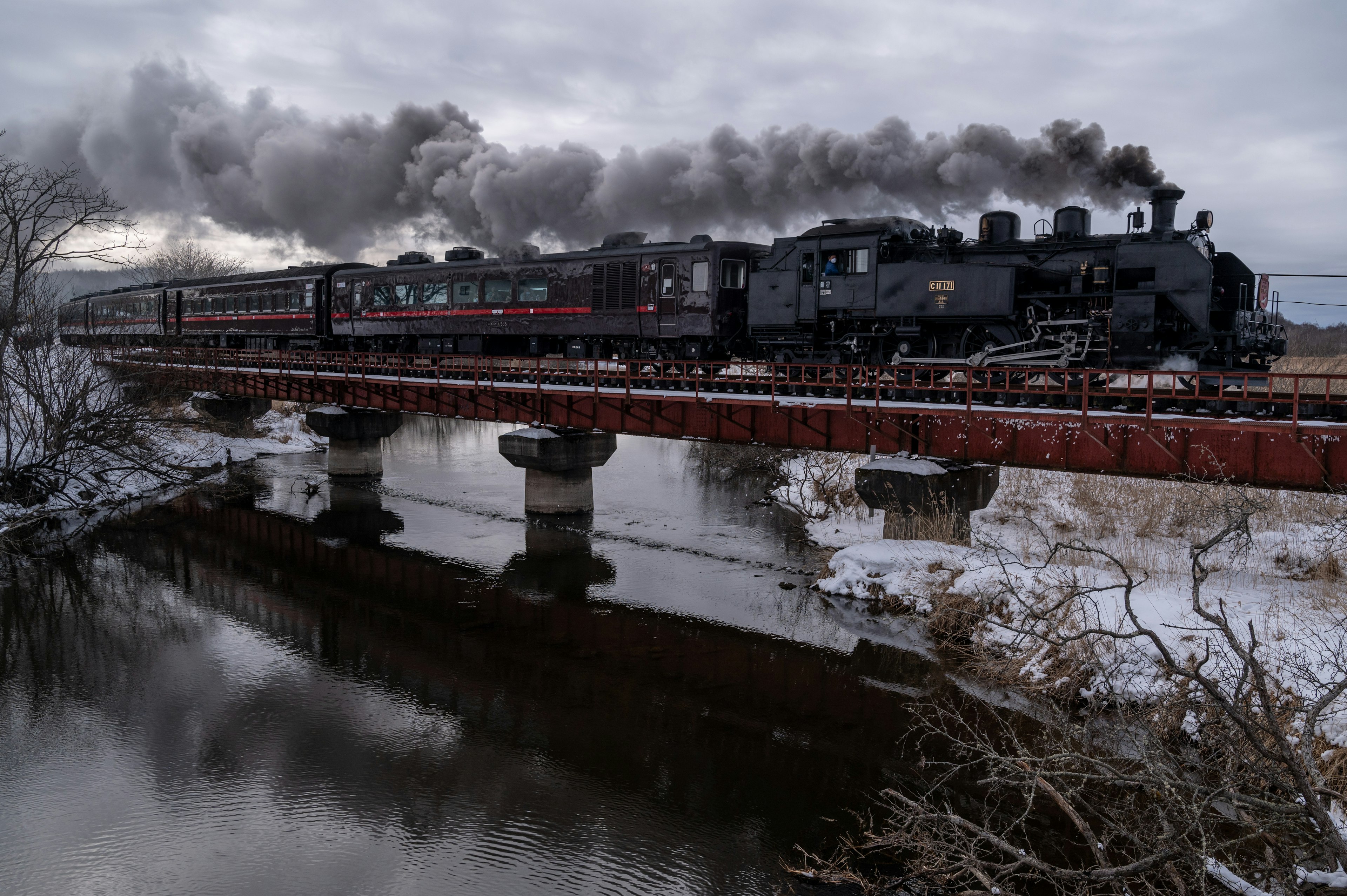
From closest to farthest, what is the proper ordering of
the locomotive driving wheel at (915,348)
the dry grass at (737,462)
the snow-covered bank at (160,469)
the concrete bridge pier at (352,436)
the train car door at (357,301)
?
the locomotive driving wheel at (915,348) < the snow-covered bank at (160,469) < the train car door at (357,301) < the concrete bridge pier at (352,436) < the dry grass at (737,462)

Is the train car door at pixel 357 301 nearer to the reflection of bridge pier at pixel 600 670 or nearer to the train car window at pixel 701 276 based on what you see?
the reflection of bridge pier at pixel 600 670

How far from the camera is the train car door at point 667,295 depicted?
20.6 metres

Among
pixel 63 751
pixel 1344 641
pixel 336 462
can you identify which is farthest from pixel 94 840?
pixel 336 462

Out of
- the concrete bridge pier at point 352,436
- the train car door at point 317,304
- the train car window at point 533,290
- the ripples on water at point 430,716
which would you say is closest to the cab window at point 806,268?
the ripples on water at point 430,716

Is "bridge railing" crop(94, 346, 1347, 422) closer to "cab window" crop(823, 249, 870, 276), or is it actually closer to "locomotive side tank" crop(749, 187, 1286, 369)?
"locomotive side tank" crop(749, 187, 1286, 369)

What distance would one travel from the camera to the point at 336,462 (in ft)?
100

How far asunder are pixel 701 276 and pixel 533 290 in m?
5.91

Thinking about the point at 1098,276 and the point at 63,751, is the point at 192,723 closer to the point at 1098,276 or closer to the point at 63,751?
the point at 63,751

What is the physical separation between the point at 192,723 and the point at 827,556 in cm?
1345

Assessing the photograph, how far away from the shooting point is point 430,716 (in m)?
12.0

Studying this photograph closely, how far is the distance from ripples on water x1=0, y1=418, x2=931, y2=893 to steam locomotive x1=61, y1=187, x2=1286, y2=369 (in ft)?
18.2

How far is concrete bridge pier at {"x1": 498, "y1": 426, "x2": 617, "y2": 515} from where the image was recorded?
23.5m

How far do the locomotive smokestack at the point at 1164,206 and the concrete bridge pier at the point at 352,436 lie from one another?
79.0 ft

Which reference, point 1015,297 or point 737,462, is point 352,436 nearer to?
point 737,462
